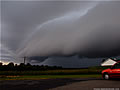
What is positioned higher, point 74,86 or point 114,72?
point 114,72

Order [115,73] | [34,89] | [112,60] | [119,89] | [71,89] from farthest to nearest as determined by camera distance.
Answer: [112,60]
[115,73]
[34,89]
[71,89]
[119,89]

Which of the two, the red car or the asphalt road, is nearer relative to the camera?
the asphalt road

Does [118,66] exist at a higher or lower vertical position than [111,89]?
higher

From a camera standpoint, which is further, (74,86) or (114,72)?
(114,72)

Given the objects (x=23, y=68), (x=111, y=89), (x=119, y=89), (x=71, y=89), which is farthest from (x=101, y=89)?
(x=23, y=68)

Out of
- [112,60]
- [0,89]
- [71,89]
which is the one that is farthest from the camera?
[112,60]

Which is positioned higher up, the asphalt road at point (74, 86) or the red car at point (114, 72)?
the red car at point (114, 72)

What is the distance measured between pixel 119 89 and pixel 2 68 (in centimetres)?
5440

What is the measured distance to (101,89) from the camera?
26.4 feet

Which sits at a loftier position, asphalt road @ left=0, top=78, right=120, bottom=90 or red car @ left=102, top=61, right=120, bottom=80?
red car @ left=102, top=61, right=120, bottom=80

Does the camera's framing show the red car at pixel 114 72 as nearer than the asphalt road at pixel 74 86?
No

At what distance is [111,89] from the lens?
794 cm

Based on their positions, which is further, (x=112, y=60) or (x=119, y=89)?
(x=112, y=60)

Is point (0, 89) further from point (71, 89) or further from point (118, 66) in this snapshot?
point (118, 66)
